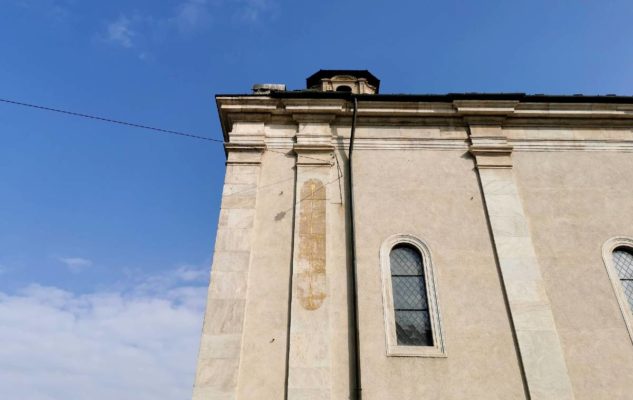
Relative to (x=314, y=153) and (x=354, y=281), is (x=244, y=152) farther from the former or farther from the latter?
(x=354, y=281)

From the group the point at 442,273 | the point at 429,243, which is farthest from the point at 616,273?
the point at 429,243

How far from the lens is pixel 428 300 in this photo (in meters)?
8.96

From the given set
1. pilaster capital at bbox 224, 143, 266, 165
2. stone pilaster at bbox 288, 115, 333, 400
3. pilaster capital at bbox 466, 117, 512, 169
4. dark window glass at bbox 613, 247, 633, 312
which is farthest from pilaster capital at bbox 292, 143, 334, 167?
dark window glass at bbox 613, 247, 633, 312

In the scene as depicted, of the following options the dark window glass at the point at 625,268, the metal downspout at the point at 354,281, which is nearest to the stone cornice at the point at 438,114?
the metal downspout at the point at 354,281

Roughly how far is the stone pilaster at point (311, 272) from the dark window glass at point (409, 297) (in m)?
1.38

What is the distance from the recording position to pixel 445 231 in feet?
32.2

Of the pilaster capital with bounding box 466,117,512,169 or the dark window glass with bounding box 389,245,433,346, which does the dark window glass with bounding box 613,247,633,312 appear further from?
the dark window glass with bounding box 389,245,433,346

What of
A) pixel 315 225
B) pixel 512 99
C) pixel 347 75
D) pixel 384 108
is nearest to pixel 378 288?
pixel 315 225

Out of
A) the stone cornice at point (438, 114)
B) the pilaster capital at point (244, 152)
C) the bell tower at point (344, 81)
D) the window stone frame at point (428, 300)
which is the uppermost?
the bell tower at point (344, 81)

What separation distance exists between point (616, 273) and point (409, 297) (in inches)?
165

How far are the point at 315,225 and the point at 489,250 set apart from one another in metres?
3.60

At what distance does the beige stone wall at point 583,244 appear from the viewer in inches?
321

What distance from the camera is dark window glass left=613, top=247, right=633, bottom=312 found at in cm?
925

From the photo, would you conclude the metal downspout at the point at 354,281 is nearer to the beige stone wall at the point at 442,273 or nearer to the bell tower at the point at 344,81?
the beige stone wall at the point at 442,273
